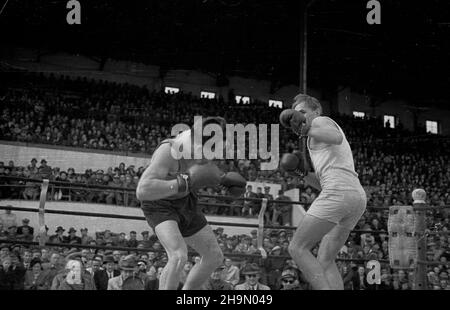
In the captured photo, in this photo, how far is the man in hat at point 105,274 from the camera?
688 centimetres

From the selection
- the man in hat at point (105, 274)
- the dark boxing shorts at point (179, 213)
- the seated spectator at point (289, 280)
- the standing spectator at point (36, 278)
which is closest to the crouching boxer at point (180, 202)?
the dark boxing shorts at point (179, 213)

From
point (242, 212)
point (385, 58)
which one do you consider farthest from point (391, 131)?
point (242, 212)

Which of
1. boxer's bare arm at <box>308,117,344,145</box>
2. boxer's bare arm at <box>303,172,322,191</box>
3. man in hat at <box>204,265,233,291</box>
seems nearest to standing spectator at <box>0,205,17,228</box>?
man in hat at <box>204,265,233,291</box>

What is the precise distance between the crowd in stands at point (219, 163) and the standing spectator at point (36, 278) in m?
0.72

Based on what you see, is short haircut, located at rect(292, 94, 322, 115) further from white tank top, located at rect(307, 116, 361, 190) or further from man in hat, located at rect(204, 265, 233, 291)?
man in hat, located at rect(204, 265, 233, 291)

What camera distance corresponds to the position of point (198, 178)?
3664mm

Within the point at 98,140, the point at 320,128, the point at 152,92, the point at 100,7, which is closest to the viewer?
the point at 320,128

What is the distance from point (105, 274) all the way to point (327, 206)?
3987 mm

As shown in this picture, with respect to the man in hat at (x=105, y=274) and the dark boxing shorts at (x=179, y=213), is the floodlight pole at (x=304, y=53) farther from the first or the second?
the dark boxing shorts at (x=179, y=213)

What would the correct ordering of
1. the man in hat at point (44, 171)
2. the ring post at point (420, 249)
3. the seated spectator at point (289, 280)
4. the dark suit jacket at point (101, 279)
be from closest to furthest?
the ring post at point (420, 249)
the dark suit jacket at point (101, 279)
the seated spectator at point (289, 280)
the man in hat at point (44, 171)

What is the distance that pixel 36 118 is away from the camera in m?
15.1

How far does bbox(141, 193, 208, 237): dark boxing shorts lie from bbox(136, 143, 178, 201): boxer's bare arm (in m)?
0.14

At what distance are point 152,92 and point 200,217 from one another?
15.3 meters
